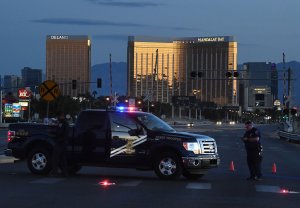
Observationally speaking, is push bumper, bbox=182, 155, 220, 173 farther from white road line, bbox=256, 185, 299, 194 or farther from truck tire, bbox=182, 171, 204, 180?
white road line, bbox=256, 185, 299, 194

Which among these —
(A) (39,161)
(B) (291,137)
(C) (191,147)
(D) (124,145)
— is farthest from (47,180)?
(B) (291,137)

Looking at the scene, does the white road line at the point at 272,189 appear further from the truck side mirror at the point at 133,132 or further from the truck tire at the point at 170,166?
the truck side mirror at the point at 133,132

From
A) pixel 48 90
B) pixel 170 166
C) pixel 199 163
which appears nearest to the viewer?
pixel 199 163

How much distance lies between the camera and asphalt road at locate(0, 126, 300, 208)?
13.5 meters

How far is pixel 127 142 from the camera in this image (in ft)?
61.5

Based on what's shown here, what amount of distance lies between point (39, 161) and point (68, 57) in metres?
117

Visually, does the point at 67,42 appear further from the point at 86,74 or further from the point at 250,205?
the point at 250,205

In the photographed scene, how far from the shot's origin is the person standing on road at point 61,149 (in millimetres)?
19016

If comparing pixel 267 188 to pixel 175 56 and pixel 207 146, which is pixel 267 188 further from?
pixel 175 56

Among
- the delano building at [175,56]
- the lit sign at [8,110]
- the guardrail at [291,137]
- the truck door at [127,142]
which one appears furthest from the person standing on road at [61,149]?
the delano building at [175,56]

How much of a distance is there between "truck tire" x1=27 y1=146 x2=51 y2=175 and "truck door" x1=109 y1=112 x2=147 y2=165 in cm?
203

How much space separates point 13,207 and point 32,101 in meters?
121

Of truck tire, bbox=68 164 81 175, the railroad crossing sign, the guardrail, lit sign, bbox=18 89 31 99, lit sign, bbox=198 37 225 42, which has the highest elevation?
lit sign, bbox=198 37 225 42

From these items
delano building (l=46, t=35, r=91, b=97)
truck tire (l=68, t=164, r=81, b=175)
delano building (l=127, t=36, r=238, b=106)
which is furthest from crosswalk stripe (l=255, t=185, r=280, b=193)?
delano building (l=46, t=35, r=91, b=97)
